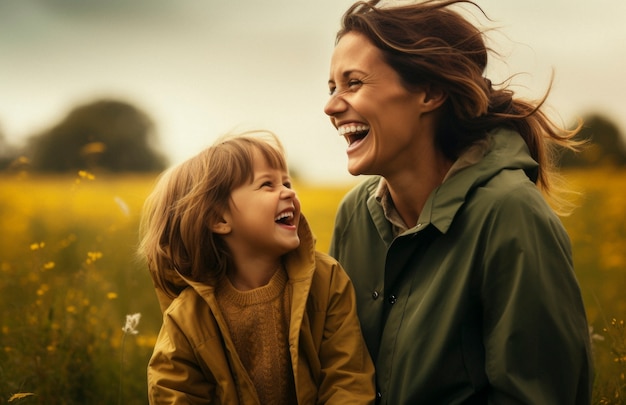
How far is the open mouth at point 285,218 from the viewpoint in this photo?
10.5ft

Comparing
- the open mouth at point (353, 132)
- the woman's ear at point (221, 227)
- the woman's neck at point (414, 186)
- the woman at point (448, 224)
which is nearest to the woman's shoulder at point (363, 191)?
the woman at point (448, 224)

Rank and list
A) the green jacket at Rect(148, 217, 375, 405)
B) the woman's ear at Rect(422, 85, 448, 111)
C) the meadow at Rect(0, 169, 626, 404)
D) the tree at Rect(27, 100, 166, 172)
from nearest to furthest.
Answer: the green jacket at Rect(148, 217, 375, 405), the woman's ear at Rect(422, 85, 448, 111), the meadow at Rect(0, 169, 626, 404), the tree at Rect(27, 100, 166, 172)

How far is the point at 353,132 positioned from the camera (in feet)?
11.0

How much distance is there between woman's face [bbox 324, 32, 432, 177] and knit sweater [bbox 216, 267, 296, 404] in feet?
2.31

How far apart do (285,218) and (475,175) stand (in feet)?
2.76

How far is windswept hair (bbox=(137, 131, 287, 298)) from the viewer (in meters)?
3.22

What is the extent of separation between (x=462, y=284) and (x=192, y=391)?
1.16 m

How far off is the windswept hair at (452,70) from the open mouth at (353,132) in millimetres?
270

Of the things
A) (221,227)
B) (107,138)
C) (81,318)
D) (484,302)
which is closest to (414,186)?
(484,302)

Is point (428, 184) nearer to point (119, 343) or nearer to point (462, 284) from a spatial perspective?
point (462, 284)

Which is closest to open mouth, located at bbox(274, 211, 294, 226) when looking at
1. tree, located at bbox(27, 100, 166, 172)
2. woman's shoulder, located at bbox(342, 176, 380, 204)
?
woman's shoulder, located at bbox(342, 176, 380, 204)

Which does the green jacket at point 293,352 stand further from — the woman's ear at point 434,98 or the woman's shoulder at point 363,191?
the woman's ear at point 434,98

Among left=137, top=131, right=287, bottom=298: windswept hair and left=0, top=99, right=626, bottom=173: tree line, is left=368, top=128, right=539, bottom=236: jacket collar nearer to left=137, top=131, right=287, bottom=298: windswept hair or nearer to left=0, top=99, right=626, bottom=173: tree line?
left=137, top=131, right=287, bottom=298: windswept hair

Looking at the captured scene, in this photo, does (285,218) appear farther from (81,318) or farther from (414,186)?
(81,318)
